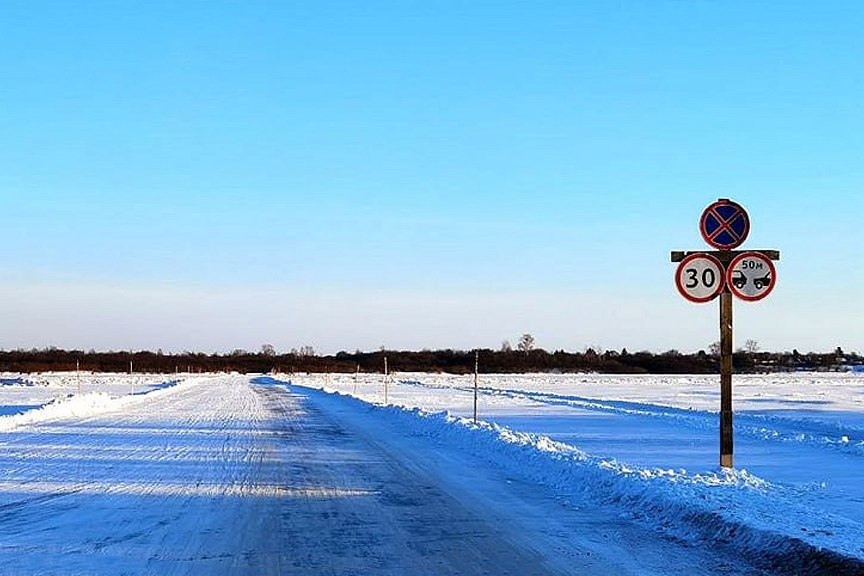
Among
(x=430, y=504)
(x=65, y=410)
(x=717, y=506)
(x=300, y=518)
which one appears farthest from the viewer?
(x=65, y=410)

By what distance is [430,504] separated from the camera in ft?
35.1

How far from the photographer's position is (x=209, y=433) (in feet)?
73.2

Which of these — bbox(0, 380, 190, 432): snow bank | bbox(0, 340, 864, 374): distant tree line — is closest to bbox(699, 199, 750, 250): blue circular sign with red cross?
bbox(0, 380, 190, 432): snow bank

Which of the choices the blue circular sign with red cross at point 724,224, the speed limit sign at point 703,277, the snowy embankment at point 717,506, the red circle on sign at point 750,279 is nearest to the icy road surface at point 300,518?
the snowy embankment at point 717,506

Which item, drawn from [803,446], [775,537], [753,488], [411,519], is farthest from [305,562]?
[803,446]

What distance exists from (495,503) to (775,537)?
3776 millimetres

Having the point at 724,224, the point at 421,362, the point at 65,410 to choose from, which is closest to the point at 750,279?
the point at 724,224

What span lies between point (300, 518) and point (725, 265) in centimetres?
641

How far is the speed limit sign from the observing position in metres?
12.1

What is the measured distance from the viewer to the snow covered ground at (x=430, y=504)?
295 inches

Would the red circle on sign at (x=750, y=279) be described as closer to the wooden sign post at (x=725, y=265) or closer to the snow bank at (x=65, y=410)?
the wooden sign post at (x=725, y=265)

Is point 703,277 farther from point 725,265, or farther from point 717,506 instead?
point 717,506

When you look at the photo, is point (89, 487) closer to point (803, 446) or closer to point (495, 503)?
point (495, 503)

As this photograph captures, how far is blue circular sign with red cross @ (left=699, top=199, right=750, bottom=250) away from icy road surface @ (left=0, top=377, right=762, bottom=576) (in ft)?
13.2
